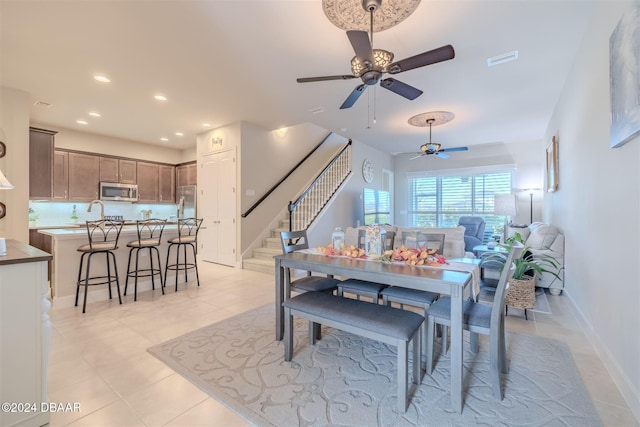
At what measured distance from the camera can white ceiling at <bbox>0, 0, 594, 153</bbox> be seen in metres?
2.50

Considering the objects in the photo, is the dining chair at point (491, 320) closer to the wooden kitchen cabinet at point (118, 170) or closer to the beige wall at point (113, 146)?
the wooden kitchen cabinet at point (118, 170)

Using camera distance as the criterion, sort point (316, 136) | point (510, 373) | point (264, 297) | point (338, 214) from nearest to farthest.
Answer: point (510, 373), point (264, 297), point (338, 214), point (316, 136)

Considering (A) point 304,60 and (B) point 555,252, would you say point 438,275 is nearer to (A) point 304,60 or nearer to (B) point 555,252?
(A) point 304,60

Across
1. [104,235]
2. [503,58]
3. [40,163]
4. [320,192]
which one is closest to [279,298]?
[104,235]

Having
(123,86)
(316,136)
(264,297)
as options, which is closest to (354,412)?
(264,297)

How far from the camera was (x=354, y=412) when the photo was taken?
1621 mm

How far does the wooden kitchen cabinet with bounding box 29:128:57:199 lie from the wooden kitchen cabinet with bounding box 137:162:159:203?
2.11 metres

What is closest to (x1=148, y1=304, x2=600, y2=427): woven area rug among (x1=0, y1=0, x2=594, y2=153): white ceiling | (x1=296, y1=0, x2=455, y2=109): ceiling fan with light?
(x1=296, y1=0, x2=455, y2=109): ceiling fan with light

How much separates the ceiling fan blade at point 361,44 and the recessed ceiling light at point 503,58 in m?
1.94

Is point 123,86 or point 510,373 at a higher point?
point 123,86

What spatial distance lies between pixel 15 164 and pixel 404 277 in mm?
5196

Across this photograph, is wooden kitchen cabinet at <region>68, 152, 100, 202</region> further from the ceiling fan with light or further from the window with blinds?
the window with blinds

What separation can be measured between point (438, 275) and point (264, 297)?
102 inches

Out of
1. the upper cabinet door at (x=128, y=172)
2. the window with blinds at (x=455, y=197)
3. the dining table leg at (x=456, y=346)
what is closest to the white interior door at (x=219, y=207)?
the upper cabinet door at (x=128, y=172)
